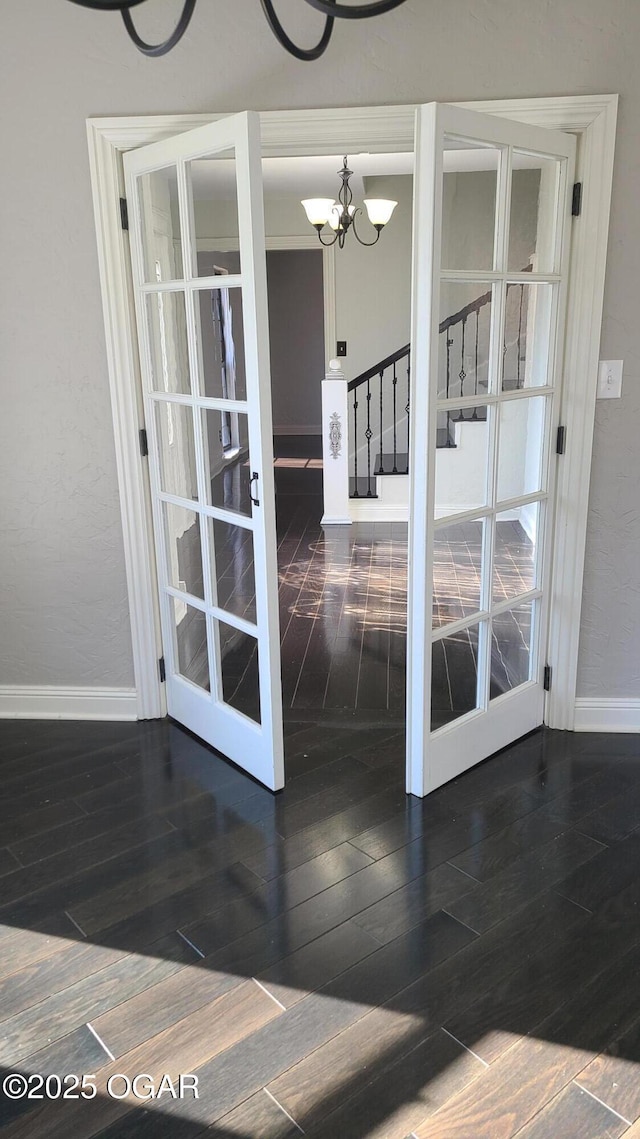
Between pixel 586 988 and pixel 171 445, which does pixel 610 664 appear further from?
pixel 171 445

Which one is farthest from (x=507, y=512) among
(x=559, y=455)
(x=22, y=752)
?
(x=22, y=752)

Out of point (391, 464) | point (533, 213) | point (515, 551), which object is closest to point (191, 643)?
point (515, 551)

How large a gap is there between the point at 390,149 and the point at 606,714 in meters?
2.10

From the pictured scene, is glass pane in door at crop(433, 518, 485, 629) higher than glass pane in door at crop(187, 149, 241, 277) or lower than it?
lower

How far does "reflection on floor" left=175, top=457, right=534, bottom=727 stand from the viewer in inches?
105

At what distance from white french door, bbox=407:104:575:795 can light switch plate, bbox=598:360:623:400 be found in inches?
5.8

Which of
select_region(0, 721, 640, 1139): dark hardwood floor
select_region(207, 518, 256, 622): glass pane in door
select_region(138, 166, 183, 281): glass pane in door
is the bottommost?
select_region(0, 721, 640, 1139): dark hardwood floor

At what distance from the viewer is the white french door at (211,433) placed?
93.5 inches

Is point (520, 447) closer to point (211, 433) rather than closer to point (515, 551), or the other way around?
point (515, 551)

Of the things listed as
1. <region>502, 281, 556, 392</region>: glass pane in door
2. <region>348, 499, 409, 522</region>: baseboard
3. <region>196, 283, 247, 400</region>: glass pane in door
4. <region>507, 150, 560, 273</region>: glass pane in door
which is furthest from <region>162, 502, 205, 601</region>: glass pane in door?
<region>348, 499, 409, 522</region>: baseboard

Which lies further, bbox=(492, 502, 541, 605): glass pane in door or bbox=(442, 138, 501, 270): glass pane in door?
bbox=(492, 502, 541, 605): glass pane in door

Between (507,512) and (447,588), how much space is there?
0.34m

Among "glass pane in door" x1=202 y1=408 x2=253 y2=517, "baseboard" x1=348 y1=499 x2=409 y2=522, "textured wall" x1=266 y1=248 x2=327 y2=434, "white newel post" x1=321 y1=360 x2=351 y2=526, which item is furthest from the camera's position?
"textured wall" x1=266 y1=248 x2=327 y2=434

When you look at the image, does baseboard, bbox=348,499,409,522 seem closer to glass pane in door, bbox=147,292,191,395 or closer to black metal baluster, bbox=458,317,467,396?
glass pane in door, bbox=147,292,191,395
